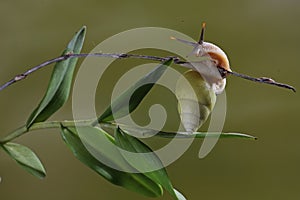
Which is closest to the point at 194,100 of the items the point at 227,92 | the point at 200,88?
the point at 200,88

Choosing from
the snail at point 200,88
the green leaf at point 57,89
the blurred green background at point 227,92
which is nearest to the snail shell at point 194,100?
the snail at point 200,88

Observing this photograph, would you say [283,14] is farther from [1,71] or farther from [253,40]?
[1,71]

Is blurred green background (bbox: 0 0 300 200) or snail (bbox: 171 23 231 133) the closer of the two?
snail (bbox: 171 23 231 133)

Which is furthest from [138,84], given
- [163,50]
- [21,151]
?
[163,50]

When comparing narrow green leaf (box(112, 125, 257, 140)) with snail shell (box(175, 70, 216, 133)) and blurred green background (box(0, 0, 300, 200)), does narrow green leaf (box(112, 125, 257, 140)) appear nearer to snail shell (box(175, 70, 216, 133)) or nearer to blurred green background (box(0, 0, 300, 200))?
snail shell (box(175, 70, 216, 133))

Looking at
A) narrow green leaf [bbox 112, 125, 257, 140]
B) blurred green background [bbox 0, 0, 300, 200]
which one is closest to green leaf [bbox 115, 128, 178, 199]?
narrow green leaf [bbox 112, 125, 257, 140]
